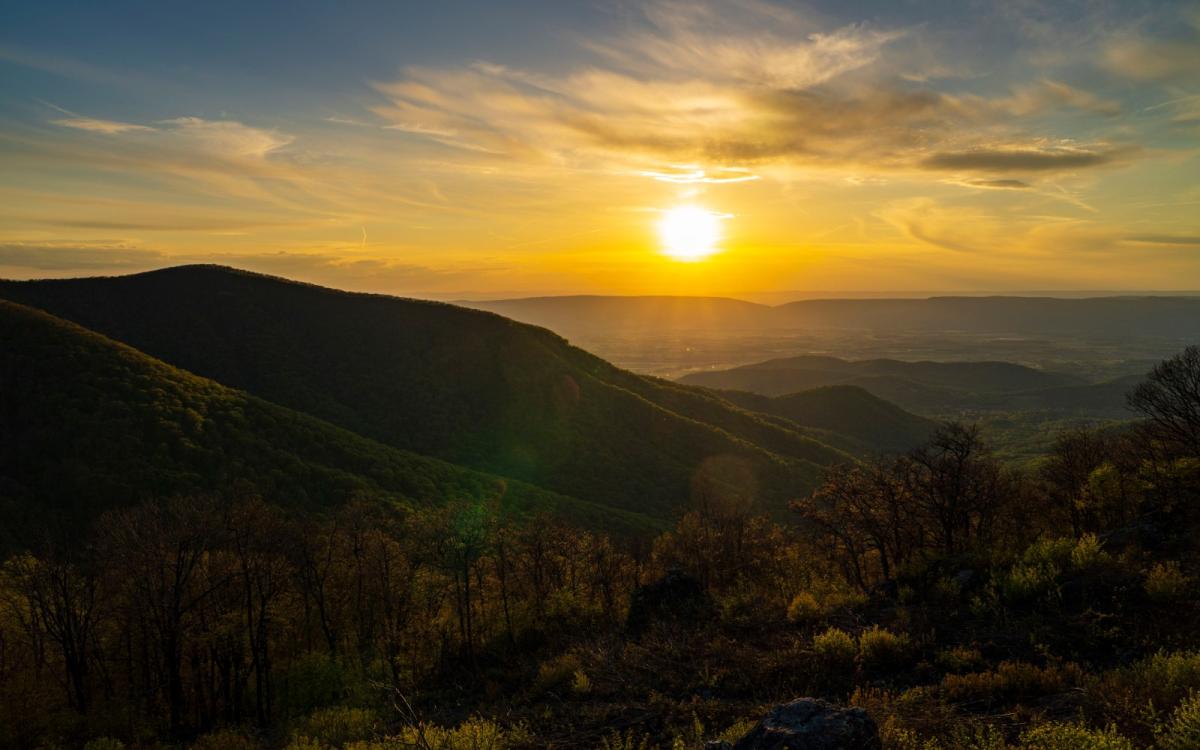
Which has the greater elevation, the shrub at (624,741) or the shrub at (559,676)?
the shrub at (624,741)

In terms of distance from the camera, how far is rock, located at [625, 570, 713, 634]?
2544 cm

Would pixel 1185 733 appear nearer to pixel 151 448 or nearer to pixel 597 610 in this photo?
pixel 597 610

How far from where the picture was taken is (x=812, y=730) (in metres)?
10.2

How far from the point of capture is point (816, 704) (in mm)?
10992

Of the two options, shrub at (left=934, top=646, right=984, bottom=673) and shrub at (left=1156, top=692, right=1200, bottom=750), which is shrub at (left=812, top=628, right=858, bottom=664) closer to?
shrub at (left=934, top=646, right=984, bottom=673)

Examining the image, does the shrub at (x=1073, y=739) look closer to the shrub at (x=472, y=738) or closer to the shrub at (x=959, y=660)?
the shrub at (x=959, y=660)

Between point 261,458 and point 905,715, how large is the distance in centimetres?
8176

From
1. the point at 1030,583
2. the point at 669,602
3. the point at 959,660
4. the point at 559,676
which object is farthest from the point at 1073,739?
the point at 669,602

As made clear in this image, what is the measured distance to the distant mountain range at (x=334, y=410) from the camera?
228 feet

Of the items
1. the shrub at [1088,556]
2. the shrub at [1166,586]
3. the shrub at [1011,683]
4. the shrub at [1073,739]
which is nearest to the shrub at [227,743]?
the shrub at [1011,683]

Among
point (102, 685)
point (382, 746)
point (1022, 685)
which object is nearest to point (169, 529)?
point (102, 685)

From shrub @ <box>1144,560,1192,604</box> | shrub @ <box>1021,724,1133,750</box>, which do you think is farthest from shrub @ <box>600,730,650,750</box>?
shrub @ <box>1144,560,1192,604</box>

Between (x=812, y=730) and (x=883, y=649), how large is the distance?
29.1 ft

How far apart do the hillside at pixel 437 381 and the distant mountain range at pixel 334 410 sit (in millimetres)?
500
